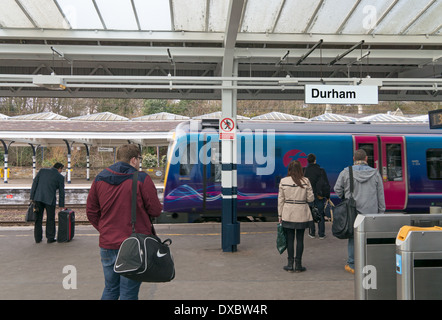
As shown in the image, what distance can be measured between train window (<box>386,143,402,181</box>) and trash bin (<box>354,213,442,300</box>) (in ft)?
25.6

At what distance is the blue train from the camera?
34.4 ft

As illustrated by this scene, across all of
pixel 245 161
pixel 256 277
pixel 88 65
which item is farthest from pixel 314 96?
pixel 88 65

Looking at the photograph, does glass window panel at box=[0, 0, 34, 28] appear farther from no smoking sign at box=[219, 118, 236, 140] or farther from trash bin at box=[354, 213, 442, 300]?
trash bin at box=[354, 213, 442, 300]

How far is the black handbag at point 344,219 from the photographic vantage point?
539cm

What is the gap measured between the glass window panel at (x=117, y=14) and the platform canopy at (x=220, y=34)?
0.02 metres

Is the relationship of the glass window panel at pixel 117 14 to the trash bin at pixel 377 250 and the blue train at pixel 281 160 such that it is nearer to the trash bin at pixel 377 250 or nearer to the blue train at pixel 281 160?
the blue train at pixel 281 160

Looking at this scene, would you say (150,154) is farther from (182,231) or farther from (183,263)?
(183,263)

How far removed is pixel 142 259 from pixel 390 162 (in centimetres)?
968

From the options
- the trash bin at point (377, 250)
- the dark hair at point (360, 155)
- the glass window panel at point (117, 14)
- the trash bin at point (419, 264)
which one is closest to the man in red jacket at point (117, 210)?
the trash bin at point (377, 250)

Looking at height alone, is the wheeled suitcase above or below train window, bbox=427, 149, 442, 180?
below

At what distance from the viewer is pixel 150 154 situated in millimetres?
33969

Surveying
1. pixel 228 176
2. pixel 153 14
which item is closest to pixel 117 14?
A: pixel 153 14

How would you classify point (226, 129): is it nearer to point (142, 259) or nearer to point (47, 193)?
point (47, 193)

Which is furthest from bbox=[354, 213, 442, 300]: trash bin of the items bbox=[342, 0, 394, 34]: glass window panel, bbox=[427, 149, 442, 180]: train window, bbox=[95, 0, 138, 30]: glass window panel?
bbox=[427, 149, 442, 180]: train window
